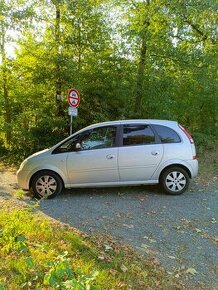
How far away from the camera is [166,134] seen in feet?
25.2

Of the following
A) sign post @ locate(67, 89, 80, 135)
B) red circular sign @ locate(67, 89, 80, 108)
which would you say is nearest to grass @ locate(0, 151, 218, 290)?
sign post @ locate(67, 89, 80, 135)

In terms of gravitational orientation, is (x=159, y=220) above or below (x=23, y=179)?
below

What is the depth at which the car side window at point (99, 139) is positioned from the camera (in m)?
7.54

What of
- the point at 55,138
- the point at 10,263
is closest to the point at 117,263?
the point at 10,263

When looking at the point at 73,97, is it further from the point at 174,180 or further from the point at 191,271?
the point at 191,271

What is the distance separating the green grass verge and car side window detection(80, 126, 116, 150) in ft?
8.24

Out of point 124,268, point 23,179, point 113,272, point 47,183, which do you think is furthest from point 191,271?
point 23,179

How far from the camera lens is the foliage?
11008mm

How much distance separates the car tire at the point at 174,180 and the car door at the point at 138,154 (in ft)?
1.08

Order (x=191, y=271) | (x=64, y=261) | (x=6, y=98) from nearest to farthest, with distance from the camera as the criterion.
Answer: (x=64, y=261) < (x=191, y=271) < (x=6, y=98)

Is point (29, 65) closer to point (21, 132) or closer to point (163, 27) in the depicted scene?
point (21, 132)

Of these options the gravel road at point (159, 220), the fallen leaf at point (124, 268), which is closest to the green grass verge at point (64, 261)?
the fallen leaf at point (124, 268)

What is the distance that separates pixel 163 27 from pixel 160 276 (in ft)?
32.0

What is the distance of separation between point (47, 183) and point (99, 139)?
4.92 feet
